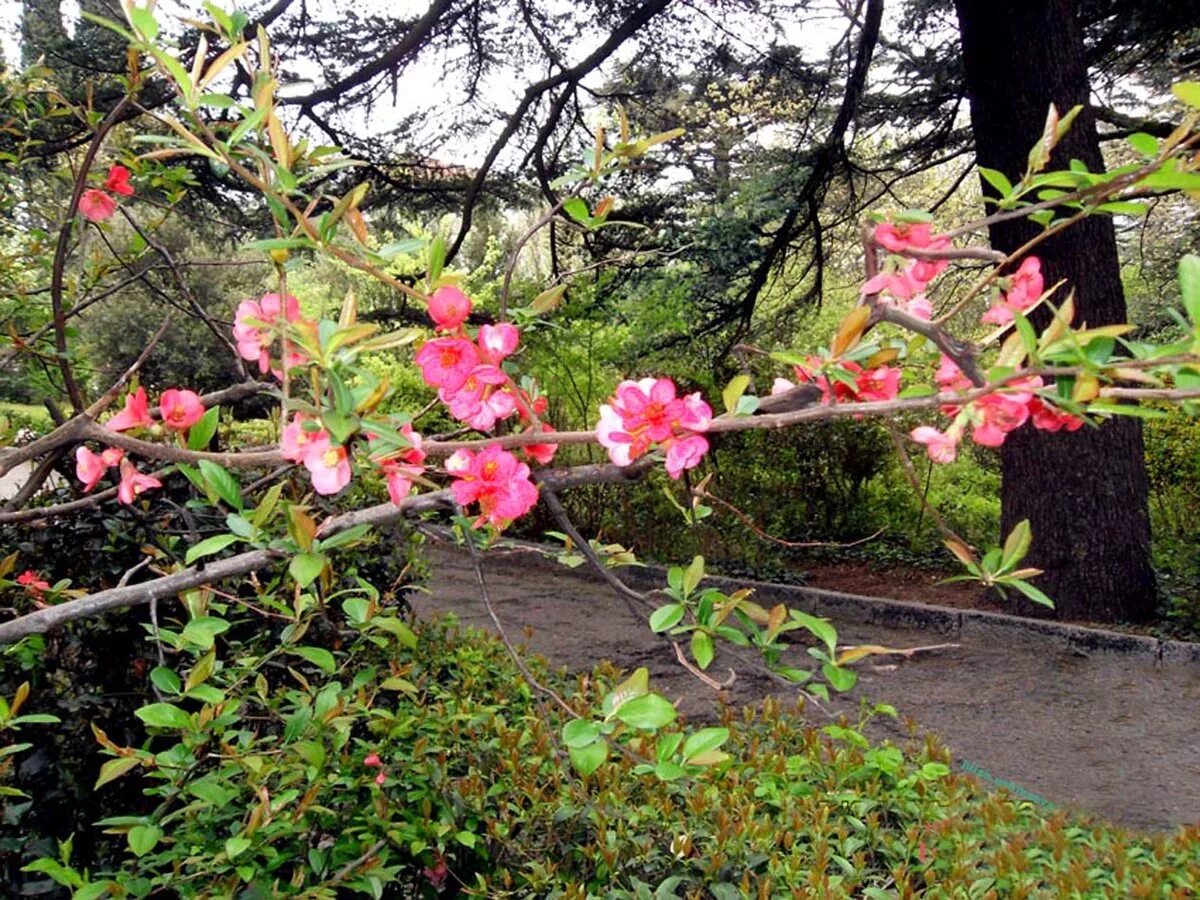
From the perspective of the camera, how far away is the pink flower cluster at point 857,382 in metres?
1.00

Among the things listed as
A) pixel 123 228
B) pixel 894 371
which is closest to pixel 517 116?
pixel 894 371

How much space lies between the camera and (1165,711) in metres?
4.83

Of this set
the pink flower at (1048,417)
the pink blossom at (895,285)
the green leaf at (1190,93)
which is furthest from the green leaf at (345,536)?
the green leaf at (1190,93)

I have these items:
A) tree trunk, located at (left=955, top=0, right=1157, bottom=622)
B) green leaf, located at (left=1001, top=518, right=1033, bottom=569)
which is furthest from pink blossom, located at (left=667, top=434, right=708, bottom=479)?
tree trunk, located at (left=955, top=0, right=1157, bottom=622)

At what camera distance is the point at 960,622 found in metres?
6.22

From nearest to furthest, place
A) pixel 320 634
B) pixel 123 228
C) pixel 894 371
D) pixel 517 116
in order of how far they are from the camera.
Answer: pixel 894 371, pixel 320 634, pixel 517 116, pixel 123 228

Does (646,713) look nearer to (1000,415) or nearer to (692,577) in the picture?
(692,577)

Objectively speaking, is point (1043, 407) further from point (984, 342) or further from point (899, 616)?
point (899, 616)

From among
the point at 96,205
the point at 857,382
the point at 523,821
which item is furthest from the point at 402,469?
the point at 96,205

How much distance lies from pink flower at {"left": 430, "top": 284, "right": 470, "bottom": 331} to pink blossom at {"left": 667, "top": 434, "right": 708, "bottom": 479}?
0.26 meters

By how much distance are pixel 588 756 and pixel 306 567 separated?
363 millimetres

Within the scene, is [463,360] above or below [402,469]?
above

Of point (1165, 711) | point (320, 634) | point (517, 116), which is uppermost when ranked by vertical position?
point (517, 116)

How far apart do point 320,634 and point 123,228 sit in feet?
48.1
